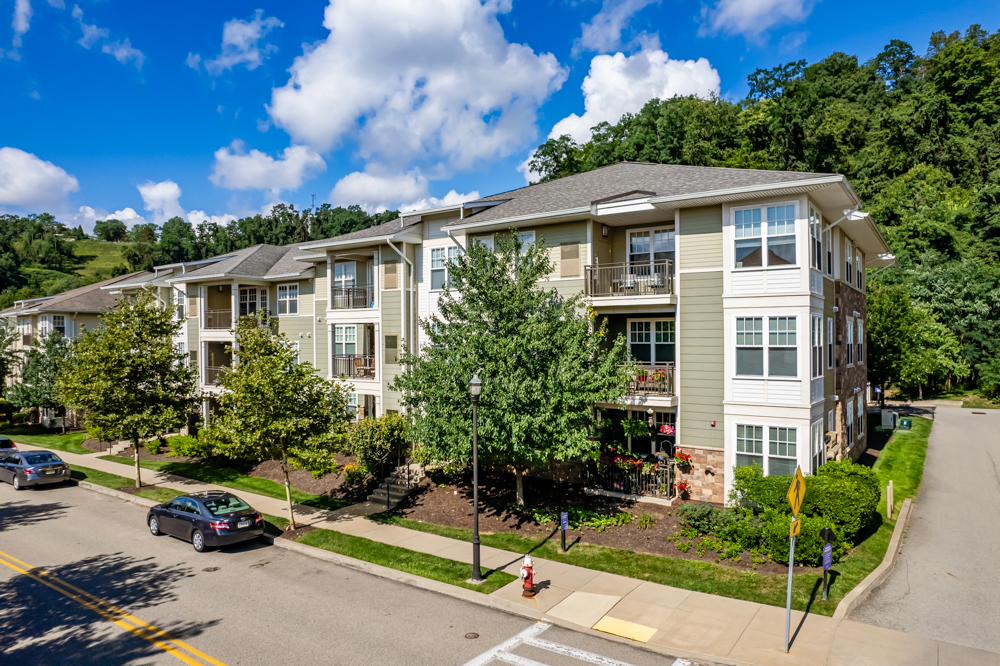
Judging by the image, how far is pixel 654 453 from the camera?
18984mm

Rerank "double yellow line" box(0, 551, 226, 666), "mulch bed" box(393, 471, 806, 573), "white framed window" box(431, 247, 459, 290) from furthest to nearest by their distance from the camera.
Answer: "white framed window" box(431, 247, 459, 290) → "mulch bed" box(393, 471, 806, 573) → "double yellow line" box(0, 551, 226, 666)

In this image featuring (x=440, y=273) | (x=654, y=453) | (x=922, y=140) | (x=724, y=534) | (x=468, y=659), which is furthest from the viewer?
(x=922, y=140)

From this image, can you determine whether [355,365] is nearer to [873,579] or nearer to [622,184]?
[622,184]

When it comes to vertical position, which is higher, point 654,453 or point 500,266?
point 500,266

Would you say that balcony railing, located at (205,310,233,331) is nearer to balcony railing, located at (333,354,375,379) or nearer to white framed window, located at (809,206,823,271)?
balcony railing, located at (333,354,375,379)

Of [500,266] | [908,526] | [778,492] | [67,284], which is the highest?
[67,284]

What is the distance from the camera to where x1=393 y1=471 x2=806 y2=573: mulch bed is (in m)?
15.3

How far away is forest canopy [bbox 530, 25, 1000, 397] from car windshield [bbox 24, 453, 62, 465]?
44589 millimetres

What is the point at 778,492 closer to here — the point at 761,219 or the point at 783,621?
the point at 783,621

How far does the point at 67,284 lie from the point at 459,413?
104026mm

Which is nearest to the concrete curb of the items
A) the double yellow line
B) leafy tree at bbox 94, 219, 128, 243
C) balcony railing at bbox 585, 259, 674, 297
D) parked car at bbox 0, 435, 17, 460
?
balcony railing at bbox 585, 259, 674, 297

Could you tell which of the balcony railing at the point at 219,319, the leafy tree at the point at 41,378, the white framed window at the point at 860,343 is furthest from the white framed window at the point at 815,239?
the leafy tree at the point at 41,378

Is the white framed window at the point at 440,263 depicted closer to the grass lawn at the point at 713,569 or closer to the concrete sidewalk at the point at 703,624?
the grass lawn at the point at 713,569

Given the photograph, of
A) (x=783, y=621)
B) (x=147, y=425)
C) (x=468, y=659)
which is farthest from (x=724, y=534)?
(x=147, y=425)
